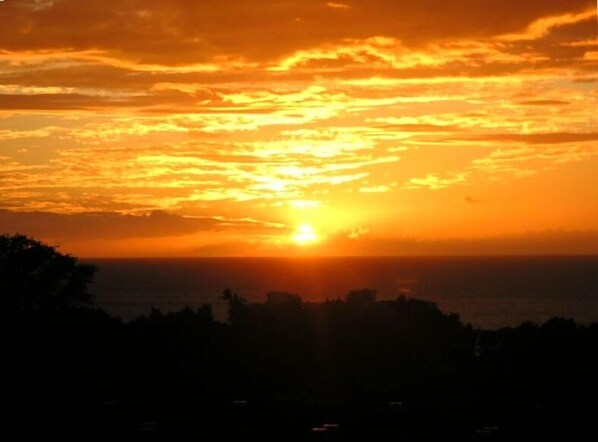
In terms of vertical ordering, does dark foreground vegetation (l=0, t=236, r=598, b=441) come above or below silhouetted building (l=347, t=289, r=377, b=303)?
below

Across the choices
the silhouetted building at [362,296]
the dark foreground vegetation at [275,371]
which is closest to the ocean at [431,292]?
the silhouetted building at [362,296]

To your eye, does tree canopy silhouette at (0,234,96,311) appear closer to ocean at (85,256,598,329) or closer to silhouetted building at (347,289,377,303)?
silhouetted building at (347,289,377,303)

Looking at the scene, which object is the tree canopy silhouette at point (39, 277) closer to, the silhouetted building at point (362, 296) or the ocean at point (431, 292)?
the silhouetted building at point (362, 296)

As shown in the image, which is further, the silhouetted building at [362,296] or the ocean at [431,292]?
the ocean at [431,292]

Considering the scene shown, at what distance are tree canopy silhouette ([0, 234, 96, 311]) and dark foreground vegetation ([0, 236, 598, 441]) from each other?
48 millimetres

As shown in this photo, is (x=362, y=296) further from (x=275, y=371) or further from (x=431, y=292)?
(x=431, y=292)

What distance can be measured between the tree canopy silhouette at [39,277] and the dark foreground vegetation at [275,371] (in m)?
0.05

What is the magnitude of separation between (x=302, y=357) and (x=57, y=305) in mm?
7945

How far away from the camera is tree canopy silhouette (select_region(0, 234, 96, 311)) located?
116ft

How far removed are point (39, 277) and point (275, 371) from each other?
927cm

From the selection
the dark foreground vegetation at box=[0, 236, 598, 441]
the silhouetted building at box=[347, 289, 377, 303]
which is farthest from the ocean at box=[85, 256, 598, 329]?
the dark foreground vegetation at box=[0, 236, 598, 441]

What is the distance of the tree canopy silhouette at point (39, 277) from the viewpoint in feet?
116

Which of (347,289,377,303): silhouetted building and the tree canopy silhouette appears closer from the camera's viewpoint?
the tree canopy silhouette

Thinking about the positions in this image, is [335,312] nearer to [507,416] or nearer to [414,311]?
[414,311]
